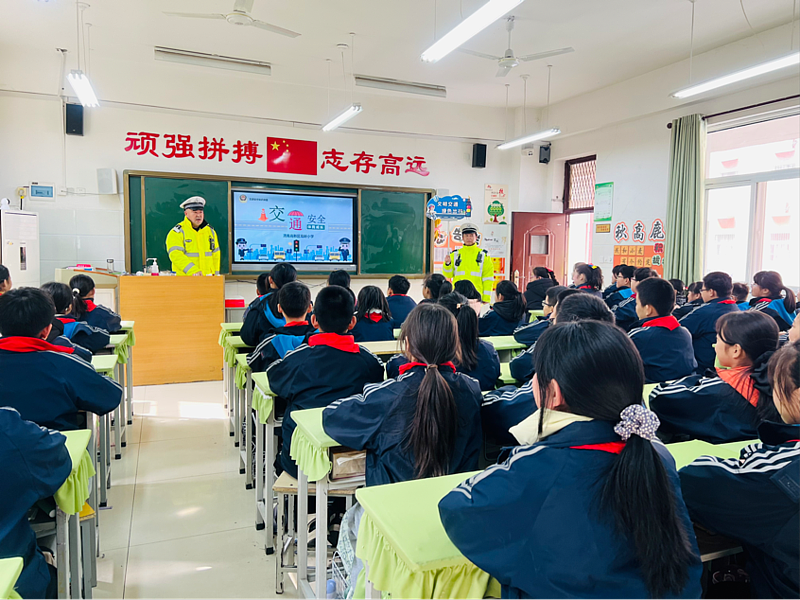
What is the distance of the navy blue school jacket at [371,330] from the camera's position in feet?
11.8

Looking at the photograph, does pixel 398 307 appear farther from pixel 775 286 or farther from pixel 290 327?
pixel 775 286

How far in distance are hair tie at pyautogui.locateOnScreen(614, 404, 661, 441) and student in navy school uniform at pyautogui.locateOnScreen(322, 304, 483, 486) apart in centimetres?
65

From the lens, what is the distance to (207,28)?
5227 millimetres

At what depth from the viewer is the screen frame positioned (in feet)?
22.5

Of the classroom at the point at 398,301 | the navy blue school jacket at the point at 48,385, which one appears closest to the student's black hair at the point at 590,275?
the classroom at the point at 398,301

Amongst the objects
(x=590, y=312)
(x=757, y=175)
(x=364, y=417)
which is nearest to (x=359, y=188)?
(x=757, y=175)

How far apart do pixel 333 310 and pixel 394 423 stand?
648 millimetres

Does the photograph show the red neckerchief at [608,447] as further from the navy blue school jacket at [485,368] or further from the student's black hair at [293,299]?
the student's black hair at [293,299]

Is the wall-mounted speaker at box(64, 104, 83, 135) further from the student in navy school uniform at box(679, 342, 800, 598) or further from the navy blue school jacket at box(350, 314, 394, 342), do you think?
the student in navy school uniform at box(679, 342, 800, 598)

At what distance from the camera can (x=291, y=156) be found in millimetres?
7125

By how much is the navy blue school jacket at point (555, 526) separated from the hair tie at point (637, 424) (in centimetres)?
4

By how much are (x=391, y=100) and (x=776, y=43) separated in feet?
14.3

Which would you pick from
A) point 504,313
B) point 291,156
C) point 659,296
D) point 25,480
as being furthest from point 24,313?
point 291,156

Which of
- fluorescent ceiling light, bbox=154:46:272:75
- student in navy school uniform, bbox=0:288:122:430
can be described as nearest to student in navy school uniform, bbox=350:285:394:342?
student in navy school uniform, bbox=0:288:122:430
